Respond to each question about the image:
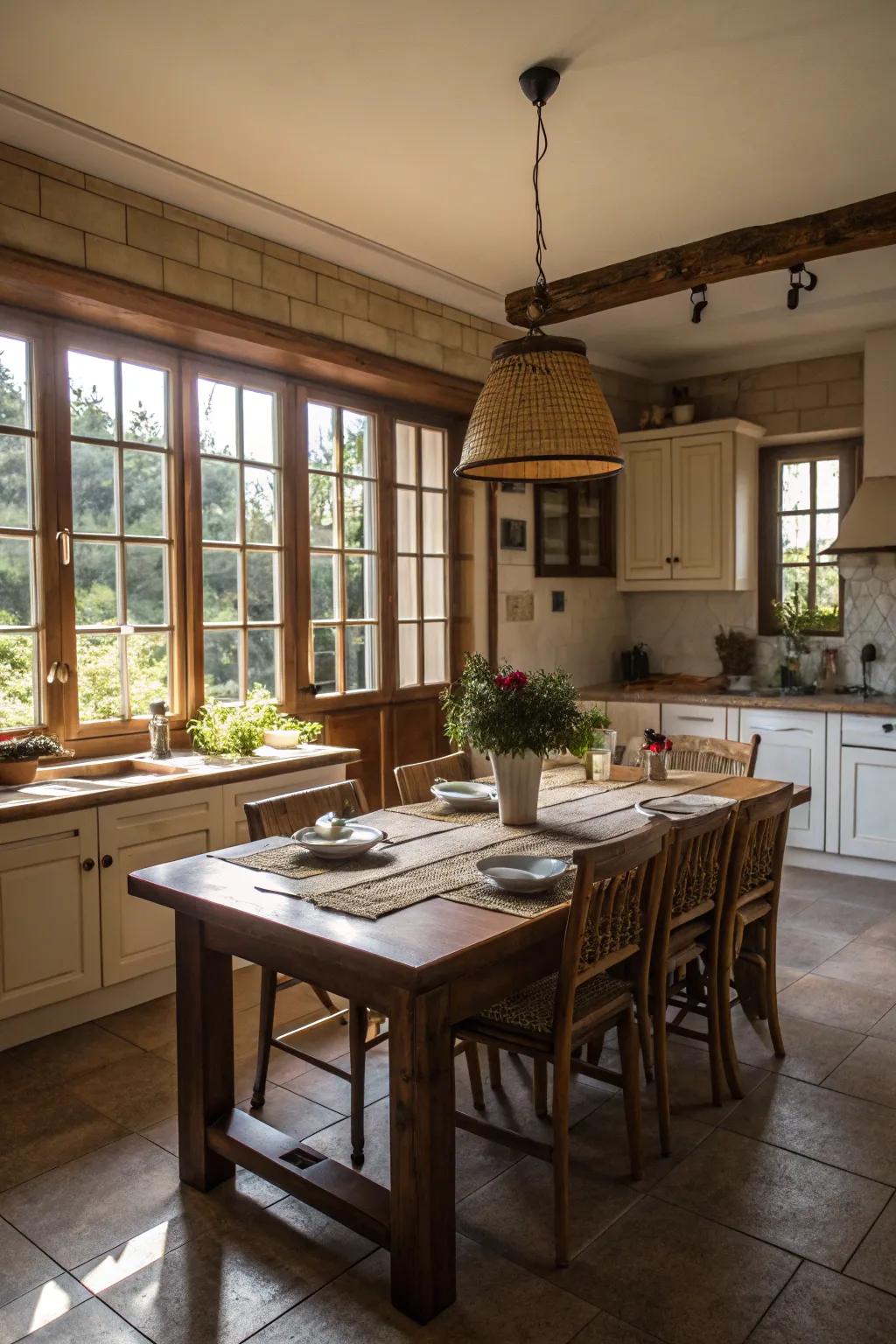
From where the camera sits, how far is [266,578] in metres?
4.44

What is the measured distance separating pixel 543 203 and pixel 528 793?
248 centimetres

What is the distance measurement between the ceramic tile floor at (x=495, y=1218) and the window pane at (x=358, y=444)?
8.96ft

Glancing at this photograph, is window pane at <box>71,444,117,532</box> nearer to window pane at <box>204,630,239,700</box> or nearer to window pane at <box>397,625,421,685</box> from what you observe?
window pane at <box>204,630,239,700</box>

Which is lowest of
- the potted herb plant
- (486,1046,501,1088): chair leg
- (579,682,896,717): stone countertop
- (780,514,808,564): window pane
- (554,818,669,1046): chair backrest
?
(486,1046,501,1088): chair leg

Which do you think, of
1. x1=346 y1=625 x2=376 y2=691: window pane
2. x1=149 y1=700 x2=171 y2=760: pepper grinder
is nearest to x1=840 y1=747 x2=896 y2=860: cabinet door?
x1=346 y1=625 x2=376 y2=691: window pane

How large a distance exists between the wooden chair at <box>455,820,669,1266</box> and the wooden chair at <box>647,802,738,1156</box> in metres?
0.11

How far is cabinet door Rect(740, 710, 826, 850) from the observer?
5.25 m

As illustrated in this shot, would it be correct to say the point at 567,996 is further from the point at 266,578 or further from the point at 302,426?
the point at 302,426

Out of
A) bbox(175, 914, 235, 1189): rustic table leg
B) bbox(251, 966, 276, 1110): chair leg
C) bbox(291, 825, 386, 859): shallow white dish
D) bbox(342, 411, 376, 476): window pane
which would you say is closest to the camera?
bbox(175, 914, 235, 1189): rustic table leg

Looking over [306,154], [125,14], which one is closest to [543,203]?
[306,154]

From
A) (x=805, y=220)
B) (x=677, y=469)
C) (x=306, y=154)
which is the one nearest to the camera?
(x=306, y=154)

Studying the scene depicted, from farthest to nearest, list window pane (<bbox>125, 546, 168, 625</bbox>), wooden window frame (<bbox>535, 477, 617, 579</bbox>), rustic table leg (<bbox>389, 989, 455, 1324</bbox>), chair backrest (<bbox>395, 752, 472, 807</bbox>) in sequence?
wooden window frame (<bbox>535, 477, 617, 579</bbox>), window pane (<bbox>125, 546, 168, 625</bbox>), chair backrest (<bbox>395, 752, 472, 807</bbox>), rustic table leg (<bbox>389, 989, 455, 1324</bbox>)

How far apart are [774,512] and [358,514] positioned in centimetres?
286

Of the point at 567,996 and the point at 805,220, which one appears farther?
the point at 805,220
